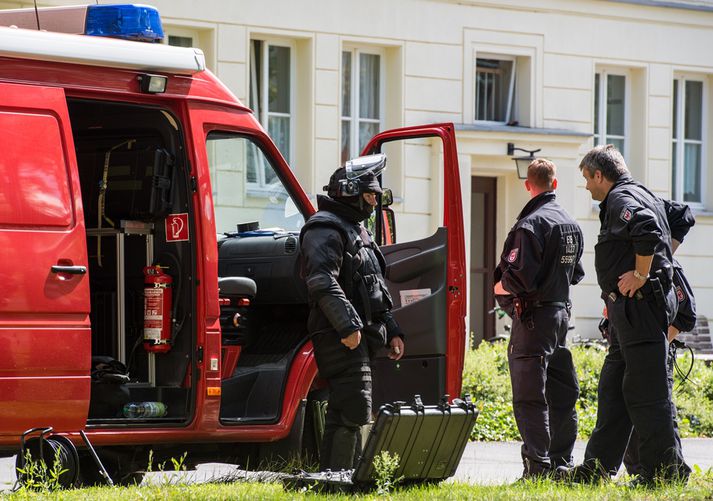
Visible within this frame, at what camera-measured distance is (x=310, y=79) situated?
629 inches

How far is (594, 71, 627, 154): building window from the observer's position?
60.4ft

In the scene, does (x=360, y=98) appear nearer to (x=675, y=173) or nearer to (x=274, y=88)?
(x=274, y=88)

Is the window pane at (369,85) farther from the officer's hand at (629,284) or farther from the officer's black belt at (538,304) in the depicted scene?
the officer's hand at (629,284)

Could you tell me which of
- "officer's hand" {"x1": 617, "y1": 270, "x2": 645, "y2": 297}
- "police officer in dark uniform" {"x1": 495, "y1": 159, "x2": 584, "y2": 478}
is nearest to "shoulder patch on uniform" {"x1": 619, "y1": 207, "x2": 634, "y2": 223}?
"officer's hand" {"x1": 617, "y1": 270, "x2": 645, "y2": 297}

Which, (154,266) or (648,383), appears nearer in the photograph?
(648,383)

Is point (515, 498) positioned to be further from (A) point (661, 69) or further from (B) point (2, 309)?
(A) point (661, 69)

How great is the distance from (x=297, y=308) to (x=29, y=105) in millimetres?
2144

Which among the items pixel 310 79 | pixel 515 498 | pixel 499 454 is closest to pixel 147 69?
pixel 515 498

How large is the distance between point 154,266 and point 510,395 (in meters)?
4.98

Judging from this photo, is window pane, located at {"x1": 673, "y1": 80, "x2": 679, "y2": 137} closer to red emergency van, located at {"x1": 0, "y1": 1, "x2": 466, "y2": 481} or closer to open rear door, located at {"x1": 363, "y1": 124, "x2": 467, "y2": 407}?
red emergency van, located at {"x1": 0, "y1": 1, "x2": 466, "y2": 481}

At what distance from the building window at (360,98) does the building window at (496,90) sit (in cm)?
147

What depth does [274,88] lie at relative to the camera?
53.1 ft

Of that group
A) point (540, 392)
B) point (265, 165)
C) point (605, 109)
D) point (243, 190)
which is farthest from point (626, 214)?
point (605, 109)

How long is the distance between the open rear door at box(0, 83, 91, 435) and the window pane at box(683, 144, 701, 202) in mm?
13471
